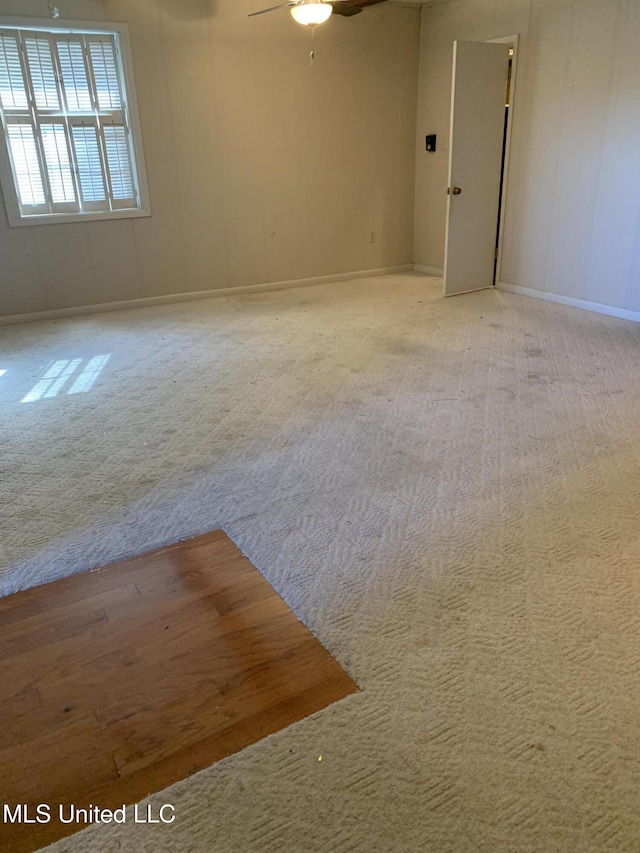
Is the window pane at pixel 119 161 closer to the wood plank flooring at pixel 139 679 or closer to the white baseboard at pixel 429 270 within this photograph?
the white baseboard at pixel 429 270

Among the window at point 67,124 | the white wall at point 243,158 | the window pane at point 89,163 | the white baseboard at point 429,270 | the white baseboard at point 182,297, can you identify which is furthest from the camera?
the white baseboard at point 429,270

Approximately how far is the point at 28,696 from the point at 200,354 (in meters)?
3.13

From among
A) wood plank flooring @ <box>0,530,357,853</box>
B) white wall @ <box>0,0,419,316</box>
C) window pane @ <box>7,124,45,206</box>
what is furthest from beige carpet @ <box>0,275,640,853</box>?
window pane @ <box>7,124,45,206</box>

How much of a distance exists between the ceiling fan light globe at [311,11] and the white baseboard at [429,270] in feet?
11.0

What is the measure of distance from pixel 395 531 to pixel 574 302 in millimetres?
4027

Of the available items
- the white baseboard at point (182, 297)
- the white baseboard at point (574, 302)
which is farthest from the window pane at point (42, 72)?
the white baseboard at point (574, 302)

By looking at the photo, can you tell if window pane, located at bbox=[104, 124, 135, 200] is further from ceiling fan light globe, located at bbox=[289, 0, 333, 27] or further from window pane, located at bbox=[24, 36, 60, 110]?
ceiling fan light globe, located at bbox=[289, 0, 333, 27]

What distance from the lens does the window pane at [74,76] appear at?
494cm

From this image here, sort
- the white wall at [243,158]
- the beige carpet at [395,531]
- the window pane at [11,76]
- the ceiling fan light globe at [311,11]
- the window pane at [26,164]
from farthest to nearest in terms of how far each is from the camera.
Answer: the white wall at [243,158] → the window pane at [26,164] → the window pane at [11,76] → the ceiling fan light globe at [311,11] → the beige carpet at [395,531]

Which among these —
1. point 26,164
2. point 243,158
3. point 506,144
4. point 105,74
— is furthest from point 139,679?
point 506,144

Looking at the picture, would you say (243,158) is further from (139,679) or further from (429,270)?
(139,679)

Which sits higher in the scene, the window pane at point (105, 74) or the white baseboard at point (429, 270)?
the window pane at point (105, 74)

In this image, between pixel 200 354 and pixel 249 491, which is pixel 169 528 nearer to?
pixel 249 491

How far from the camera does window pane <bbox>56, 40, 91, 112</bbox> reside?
4.94m
